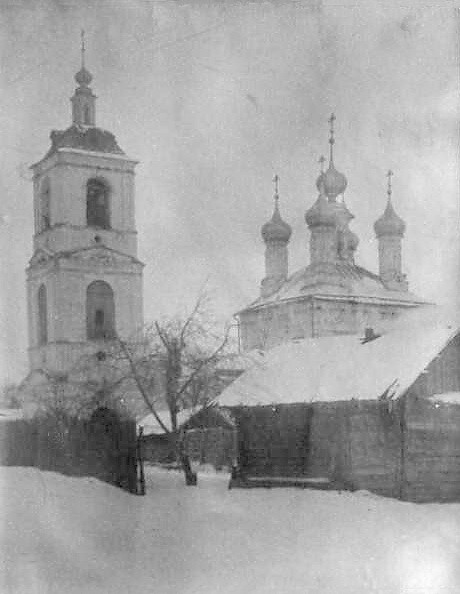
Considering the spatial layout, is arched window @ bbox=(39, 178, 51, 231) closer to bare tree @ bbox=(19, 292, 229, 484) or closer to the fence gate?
bare tree @ bbox=(19, 292, 229, 484)

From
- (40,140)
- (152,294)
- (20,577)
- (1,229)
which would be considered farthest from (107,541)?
(40,140)

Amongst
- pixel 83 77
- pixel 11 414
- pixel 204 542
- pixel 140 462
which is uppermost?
pixel 83 77

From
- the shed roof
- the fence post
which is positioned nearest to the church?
the shed roof

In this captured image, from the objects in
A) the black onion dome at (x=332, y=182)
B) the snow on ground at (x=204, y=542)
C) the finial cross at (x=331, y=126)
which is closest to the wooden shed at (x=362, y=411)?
the snow on ground at (x=204, y=542)

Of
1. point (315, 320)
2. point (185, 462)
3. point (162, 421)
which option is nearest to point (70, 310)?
point (162, 421)

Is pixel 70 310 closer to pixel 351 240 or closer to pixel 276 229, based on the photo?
pixel 276 229
